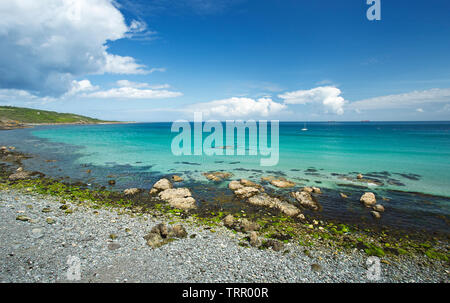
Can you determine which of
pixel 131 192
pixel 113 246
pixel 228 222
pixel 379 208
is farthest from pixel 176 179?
pixel 379 208

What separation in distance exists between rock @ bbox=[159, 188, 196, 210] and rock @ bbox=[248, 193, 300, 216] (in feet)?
16.2

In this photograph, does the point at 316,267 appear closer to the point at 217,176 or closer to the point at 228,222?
the point at 228,222

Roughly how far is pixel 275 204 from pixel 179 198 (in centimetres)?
769

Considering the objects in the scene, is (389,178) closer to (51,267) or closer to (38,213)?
(51,267)

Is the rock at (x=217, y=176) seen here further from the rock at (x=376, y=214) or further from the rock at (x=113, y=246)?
the rock at (x=376, y=214)

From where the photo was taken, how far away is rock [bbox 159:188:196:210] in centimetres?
1496

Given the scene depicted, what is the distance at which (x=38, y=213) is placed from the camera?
40.6 ft

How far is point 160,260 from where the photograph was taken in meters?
8.56

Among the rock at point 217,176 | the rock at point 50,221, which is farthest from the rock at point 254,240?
the rock at point 217,176

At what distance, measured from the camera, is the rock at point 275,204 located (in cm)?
1416

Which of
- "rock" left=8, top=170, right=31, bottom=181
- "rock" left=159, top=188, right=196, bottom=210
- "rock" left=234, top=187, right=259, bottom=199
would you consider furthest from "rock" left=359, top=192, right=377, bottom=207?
"rock" left=8, top=170, right=31, bottom=181

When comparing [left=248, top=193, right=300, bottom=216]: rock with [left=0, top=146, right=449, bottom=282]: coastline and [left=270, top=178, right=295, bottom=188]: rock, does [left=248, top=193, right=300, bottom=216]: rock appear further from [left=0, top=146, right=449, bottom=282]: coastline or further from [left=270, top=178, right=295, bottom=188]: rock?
[left=270, top=178, right=295, bottom=188]: rock
